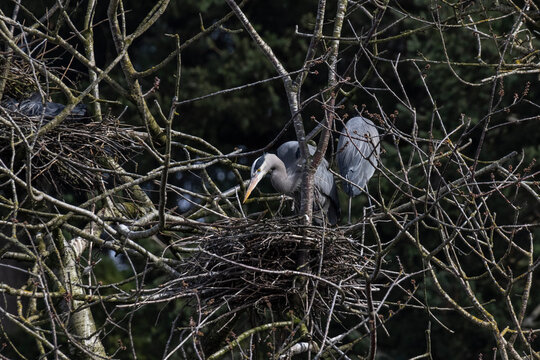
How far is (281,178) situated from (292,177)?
70mm

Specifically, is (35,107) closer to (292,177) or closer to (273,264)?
(292,177)

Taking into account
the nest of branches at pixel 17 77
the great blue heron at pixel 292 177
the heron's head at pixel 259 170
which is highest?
the nest of branches at pixel 17 77

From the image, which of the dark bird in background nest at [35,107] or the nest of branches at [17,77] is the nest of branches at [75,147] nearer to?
the dark bird in background nest at [35,107]

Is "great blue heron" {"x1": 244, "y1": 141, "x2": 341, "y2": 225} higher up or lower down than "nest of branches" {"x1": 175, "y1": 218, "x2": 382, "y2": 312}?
lower down

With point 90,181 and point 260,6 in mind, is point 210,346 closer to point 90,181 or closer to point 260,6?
point 90,181

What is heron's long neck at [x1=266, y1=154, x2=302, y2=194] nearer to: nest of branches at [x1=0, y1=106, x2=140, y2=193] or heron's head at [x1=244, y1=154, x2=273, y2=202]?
heron's head at [x1=244, y1=154, x2=273, y2=202]

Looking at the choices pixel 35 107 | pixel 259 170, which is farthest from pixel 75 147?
pixel 259 170

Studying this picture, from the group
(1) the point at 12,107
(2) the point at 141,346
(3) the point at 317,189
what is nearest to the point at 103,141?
(1) the point at 12,107

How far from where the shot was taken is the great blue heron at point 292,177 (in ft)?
17.1

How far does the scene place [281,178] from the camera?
5.29 meters

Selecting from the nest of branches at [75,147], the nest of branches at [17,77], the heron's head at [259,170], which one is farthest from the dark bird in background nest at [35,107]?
the heron's head at [259,170]

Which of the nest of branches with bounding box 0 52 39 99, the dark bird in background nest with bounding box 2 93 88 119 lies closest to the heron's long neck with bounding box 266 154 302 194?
the dark bird in background nest with bounding box 2 93 88 119

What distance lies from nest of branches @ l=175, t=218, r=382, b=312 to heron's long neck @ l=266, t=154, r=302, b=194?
904 mm

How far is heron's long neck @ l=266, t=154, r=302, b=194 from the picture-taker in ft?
17.2
